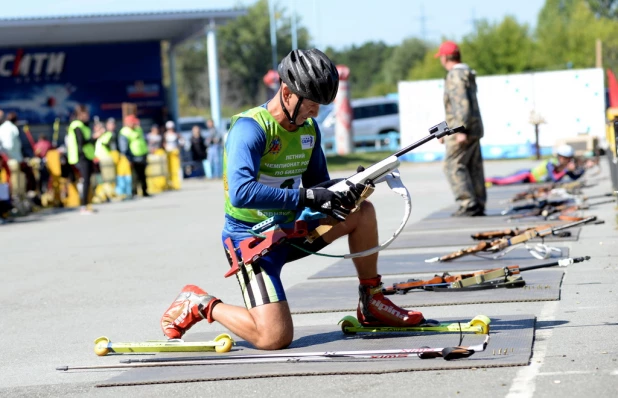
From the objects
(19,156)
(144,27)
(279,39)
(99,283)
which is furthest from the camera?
(279,39)

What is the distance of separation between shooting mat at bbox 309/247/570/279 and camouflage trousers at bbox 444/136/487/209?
3460 mm

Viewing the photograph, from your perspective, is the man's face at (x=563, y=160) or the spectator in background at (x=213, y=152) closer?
the man's face at (x=563, y=160)

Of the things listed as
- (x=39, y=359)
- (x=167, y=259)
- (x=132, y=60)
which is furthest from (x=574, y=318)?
(x=132, y=60)

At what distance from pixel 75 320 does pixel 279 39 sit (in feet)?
280

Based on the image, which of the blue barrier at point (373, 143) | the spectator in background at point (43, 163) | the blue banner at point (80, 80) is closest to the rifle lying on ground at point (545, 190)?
the spectator in background at point (43, 163)

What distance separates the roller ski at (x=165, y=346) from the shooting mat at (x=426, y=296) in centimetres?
145

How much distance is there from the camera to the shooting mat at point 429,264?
945cm

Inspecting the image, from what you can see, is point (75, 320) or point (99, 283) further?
point (99, 283)

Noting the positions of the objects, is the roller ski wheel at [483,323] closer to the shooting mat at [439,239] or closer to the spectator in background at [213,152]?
the shooting mat at [439,239]

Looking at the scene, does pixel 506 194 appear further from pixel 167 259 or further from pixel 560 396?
pixel 560 396

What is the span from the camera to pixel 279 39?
92312mm

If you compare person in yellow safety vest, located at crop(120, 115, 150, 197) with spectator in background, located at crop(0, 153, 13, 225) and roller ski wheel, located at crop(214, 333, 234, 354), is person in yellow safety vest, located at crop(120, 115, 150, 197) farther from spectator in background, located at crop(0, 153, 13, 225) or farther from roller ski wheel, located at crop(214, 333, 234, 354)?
roller ski wheel, located at crop(214, 333, 234, 354)

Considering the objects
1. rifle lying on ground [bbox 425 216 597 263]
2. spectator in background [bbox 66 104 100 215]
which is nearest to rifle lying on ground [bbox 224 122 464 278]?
rifle lying on ground [bbox 425 216 597 263]

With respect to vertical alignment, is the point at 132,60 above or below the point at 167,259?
above
